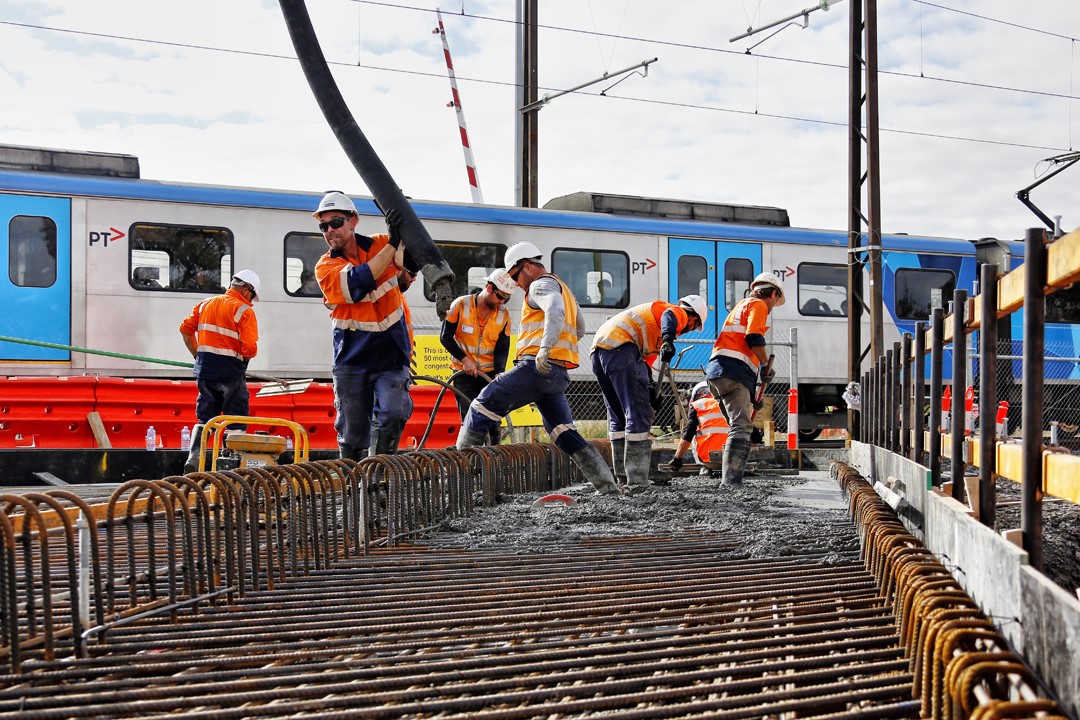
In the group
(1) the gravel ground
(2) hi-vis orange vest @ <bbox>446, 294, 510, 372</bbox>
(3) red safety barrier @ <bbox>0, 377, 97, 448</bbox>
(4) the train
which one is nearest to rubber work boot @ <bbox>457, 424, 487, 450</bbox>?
(1) the gravel ground

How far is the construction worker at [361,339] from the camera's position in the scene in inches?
253

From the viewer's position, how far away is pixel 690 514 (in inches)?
231

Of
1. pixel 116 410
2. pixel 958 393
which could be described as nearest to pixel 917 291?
pixel 116 410

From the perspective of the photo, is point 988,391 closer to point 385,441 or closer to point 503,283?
point 385,441

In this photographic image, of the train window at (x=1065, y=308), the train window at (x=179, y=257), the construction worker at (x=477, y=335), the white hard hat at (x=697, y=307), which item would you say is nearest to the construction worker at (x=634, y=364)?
the white hard hat at (x=697, y=307)

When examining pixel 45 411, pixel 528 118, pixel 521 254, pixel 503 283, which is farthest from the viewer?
pixel 528 118

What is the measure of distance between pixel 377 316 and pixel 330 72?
1.45 meters

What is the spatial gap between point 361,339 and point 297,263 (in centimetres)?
684

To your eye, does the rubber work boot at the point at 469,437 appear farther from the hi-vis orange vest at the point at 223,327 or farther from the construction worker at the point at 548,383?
the hi-vis orange vest at the point at 223,327

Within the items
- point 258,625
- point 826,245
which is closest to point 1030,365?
point 258,625

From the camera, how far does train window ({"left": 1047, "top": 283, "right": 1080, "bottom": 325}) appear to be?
16.7 m

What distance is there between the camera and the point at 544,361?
6883 mm

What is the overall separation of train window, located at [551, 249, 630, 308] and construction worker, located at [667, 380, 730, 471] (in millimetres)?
4648

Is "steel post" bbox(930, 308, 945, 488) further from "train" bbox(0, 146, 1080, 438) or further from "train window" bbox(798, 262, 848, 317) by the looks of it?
"train window" bbox(798, 262, 848, 317)
